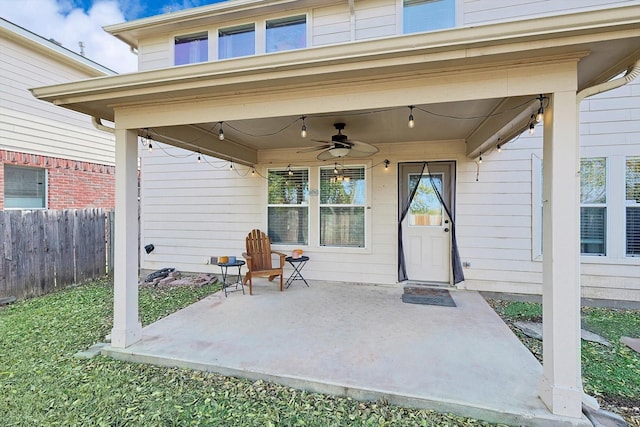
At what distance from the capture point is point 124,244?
3.01m

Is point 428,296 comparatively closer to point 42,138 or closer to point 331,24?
point 331,24

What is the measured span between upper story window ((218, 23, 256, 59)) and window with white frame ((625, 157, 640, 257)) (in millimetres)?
6259

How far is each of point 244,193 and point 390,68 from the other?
435cm

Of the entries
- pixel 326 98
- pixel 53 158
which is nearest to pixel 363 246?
pixel 326 98

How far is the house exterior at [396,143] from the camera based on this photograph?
81.0 inches

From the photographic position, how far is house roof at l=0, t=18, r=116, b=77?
572 cm

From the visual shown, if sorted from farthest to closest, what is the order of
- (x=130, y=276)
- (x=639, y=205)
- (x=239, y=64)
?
(x=639, y=205) < (x=130, y=276) < (x=239, y=64)

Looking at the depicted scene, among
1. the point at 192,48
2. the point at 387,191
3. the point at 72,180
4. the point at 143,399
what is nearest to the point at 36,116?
the point at 72,180

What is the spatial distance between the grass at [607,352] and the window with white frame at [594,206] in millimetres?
929

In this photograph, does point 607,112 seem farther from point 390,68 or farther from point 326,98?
point 326,98

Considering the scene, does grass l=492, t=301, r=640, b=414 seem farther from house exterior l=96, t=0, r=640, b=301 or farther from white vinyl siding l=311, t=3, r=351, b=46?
white vinyl siding l=311, t=3, r=351, b=46

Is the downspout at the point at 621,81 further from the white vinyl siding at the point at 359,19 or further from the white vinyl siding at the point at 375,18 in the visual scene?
the white vinyl siding at the point at 375,18

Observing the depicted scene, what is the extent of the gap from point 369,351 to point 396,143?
361cm

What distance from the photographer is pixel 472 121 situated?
3951 millimetres
